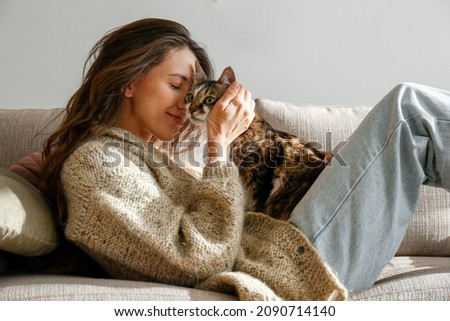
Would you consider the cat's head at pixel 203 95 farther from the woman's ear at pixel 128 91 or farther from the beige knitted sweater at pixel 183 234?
the beige knitted sweater at pixel 183 234

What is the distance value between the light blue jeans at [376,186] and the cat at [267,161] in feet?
0.85

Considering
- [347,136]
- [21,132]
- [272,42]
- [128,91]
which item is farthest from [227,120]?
[272,42]

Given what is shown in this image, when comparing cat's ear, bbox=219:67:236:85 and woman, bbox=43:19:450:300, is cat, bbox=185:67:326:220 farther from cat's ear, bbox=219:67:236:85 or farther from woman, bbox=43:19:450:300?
woman, bbox=43:19:450:300

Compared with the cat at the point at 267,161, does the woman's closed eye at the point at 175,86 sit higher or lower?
higher

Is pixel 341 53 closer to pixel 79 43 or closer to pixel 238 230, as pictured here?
pixel 79 43

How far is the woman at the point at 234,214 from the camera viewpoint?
1.29m

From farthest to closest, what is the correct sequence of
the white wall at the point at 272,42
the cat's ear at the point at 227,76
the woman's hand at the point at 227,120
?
the white wall at the point at 272,42 → the cat's ear at the point at 227,76 → the woman's hand at the point at 227,120

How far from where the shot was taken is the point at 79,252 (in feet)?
5.00

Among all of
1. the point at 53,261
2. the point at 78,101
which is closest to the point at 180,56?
the point at 78,101

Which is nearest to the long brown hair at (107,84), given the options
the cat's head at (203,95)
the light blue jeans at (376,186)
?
the cat's head at (203,95)

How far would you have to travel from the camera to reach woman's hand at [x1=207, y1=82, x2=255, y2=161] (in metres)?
1.46

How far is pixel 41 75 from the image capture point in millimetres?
2398

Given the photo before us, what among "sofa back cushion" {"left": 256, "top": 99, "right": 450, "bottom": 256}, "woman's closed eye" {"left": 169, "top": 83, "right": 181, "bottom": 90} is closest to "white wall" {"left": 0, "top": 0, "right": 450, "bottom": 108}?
"sofa back cushion" {"left": 256, "top": 99, "right": 450, "bottom": 256}
